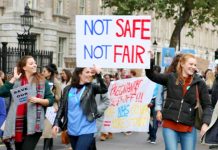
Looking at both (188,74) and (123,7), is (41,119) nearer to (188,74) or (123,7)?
(188,74)

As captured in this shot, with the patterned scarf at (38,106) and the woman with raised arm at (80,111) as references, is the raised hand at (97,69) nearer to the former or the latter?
the woman with raised arm at (80,111)

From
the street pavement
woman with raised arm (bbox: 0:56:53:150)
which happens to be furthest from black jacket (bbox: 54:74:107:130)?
the street pavement

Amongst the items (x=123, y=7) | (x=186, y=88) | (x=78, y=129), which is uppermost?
(x=123, y=7)

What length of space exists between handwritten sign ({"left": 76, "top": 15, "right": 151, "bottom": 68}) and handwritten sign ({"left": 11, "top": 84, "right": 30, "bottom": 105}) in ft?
3.37

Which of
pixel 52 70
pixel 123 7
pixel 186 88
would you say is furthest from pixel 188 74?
pixel 123 7

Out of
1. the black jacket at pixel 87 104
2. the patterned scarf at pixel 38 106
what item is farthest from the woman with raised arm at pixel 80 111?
the patterned scarf at pixel 38 106

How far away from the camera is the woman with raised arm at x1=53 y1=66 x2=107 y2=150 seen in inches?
273

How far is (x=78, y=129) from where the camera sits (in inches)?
273

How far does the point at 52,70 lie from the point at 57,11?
27.8 meters

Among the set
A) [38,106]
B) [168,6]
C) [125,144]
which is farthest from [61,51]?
[38,106]

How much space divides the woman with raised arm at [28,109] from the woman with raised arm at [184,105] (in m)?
1.46

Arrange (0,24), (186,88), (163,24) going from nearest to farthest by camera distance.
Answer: (186,88)
(0,24)
(163,24)

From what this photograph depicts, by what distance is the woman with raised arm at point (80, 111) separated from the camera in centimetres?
694

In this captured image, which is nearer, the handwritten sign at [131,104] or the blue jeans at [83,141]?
the blue jeans at [83,141]
